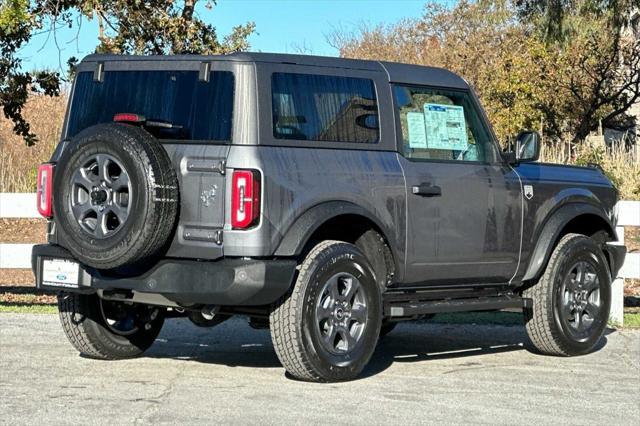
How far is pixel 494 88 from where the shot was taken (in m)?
25.6

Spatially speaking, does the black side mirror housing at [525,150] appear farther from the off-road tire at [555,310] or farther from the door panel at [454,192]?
the off-road tire at [555,310]

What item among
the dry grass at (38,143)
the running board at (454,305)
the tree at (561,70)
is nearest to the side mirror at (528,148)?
the running board at (454,305)

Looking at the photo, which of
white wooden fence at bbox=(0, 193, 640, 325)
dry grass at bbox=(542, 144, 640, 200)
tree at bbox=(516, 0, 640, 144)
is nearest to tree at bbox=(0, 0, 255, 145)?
white wooden fence at bbox=(0, 193, 640, 325)

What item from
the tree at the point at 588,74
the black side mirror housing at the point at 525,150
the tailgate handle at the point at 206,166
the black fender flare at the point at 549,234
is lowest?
the black fender flare at the point at 549,234

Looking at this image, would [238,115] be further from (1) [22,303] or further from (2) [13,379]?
(1) [22,303]

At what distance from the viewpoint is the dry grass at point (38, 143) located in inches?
823

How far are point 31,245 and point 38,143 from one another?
1077 cm

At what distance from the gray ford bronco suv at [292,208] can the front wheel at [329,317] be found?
1 centimetres

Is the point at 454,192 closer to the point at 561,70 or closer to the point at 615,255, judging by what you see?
the point at 615,255

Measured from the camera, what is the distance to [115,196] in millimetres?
7621

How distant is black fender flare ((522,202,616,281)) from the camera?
31.3 ft

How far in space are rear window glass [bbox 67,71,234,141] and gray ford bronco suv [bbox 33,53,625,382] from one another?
12 millimetres

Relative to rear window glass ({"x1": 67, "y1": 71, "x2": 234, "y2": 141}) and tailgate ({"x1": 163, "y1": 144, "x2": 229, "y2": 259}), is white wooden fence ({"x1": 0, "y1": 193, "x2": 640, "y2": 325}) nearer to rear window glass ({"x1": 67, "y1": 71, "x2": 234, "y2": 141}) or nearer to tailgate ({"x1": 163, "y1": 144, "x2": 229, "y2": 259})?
rear window glass ({"x1": 67, "y1": 71, "x2": 234, "y2": 141})

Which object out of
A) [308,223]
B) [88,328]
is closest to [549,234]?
[308,223]
